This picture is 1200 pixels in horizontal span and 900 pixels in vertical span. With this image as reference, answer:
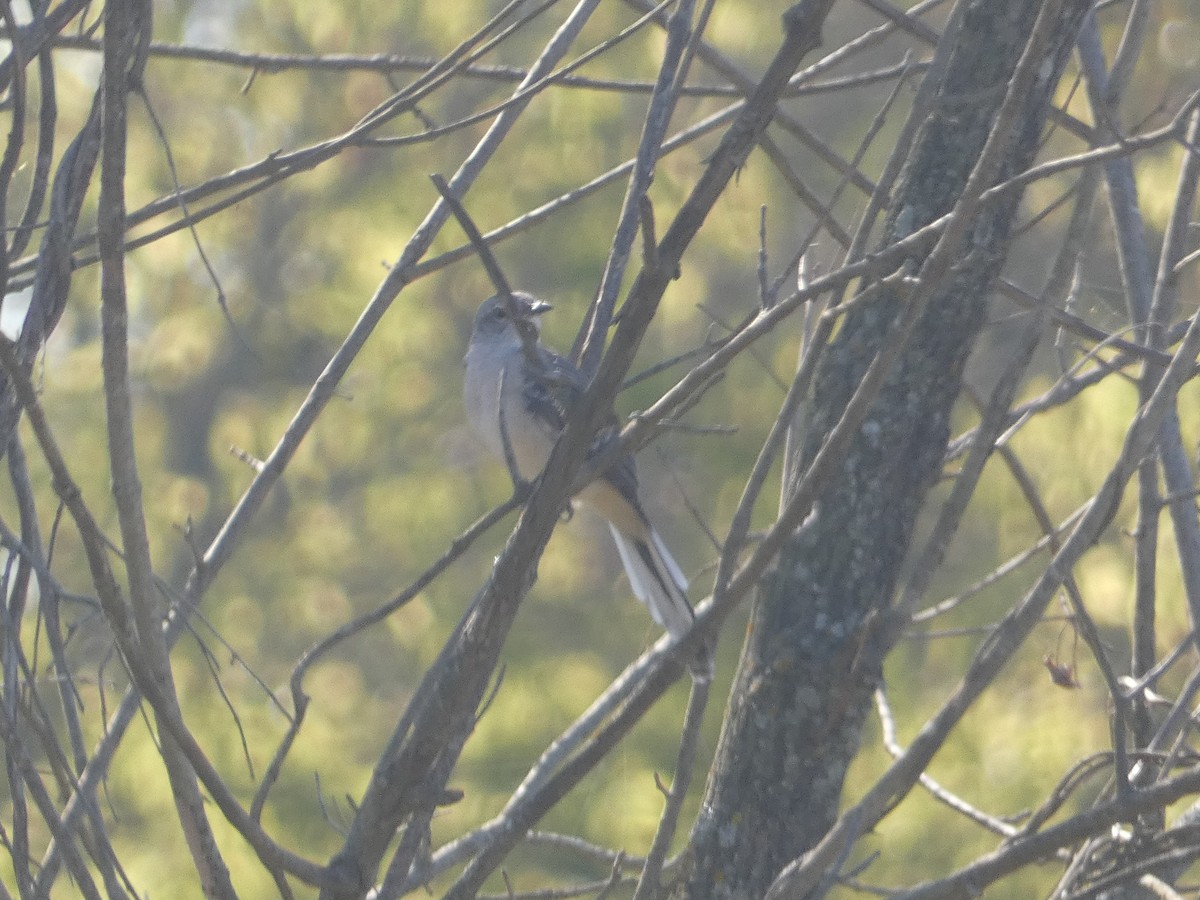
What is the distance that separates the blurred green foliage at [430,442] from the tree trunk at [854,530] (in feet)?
12.7

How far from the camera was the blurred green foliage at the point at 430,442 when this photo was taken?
796 cm

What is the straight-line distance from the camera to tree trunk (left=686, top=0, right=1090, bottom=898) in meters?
3.17

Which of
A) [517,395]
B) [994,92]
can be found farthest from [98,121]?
[517,395]

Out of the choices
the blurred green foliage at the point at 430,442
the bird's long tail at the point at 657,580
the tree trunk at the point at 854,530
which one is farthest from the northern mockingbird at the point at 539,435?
the tree trunk at the point at 854,530

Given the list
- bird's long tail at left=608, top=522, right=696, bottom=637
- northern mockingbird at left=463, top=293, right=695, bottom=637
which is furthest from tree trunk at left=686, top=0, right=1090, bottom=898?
northern mockingbird at left=463, top=293, right=695, bottom=637

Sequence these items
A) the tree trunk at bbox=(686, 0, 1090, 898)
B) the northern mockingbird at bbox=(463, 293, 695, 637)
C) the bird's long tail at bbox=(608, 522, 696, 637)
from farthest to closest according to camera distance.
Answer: the northern mockingbird at bbox=(463, 293, 695, 637)
the bird's long tail at bbox=(608, 522, 696, 637)
the tree trunk at bbox=(686, 0, 1090, 898)

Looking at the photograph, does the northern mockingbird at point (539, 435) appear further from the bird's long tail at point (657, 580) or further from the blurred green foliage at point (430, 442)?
the blurred green foliage at point (430, 442)

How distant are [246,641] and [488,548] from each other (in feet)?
6.88

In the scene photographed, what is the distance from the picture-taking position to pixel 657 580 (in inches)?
208

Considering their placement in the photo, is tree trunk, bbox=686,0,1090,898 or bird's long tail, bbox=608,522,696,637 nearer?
tree trunk, bbox=686,0,1090,898

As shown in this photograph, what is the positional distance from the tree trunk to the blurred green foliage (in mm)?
3865

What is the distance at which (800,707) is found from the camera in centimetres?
323

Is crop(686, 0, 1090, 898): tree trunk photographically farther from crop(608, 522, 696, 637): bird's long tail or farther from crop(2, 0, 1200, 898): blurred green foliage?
crop(2, 0, 1200, 898): blurred green foliage

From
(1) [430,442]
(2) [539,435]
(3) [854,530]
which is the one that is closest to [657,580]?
(2) [539,435]
